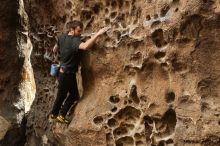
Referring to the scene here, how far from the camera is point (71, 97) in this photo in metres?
4.88

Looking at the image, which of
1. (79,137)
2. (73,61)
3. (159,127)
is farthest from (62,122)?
(159,127)

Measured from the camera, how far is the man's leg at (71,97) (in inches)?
188

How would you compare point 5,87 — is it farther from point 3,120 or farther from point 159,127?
point 159,127

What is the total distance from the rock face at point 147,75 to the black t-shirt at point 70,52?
15cm

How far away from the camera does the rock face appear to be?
12.5 ft

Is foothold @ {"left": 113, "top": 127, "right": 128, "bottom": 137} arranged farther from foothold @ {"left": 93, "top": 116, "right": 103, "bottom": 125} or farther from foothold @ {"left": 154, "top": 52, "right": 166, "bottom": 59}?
foothold @ {"left": 154, "top": 52, "right": 166, "bottom": 59}

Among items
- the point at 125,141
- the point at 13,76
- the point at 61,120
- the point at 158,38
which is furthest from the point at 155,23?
the point at 13,76

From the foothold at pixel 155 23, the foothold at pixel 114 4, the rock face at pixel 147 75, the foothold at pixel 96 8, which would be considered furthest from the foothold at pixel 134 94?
the foothold at pixel 96 8

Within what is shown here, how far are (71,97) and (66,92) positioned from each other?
108 millimetres

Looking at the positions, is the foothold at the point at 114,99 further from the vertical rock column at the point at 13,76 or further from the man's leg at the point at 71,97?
the vertical rock column at the point at 13,76

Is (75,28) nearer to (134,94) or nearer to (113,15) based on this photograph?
(113,15)

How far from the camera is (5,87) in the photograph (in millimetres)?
6785

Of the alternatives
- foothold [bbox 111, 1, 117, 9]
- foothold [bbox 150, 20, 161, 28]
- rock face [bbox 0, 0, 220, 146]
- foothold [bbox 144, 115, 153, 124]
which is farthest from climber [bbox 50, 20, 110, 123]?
foothold [bbox 144, 115, 153, 124]

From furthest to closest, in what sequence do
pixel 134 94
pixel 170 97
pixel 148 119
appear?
pixel 134 94, pixel 148 119, pixel 170 97
